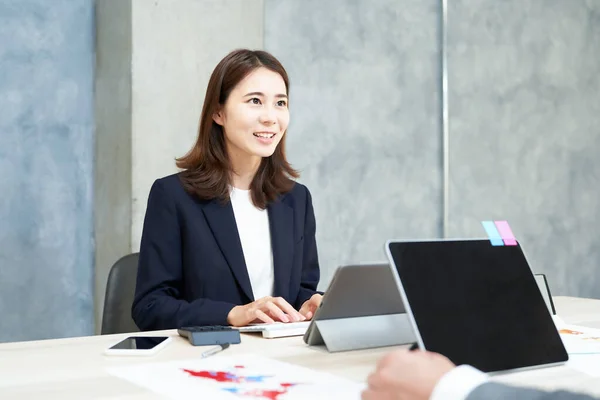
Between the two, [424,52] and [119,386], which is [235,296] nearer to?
[119,386]

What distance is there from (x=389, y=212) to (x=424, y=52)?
2.84 ft

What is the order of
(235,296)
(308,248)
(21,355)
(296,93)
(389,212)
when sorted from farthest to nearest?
(389,212) < (296,93) < (308,248) < (235,296) < (21,355)

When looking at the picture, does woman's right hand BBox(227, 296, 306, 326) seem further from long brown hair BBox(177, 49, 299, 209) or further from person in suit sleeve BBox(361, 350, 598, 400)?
person in suit sleeve BBox(361, 350, 598, 400)

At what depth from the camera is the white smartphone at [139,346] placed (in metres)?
1.38

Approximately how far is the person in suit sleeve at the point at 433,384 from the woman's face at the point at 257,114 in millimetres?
1465

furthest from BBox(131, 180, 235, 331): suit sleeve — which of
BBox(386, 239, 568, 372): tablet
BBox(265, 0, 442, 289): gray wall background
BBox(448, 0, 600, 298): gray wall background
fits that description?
BBox(448, 0, 600, 298): gray wall background

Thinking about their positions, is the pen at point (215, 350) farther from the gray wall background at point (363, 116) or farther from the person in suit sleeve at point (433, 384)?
the gray wall background at point (363, 116)

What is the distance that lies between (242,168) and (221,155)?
0.08 meters

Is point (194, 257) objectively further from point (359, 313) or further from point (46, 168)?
point (46, 168)

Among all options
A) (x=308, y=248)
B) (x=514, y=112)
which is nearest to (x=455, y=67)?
(x=514, y=112)

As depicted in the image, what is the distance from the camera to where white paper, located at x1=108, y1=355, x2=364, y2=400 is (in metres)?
1.08

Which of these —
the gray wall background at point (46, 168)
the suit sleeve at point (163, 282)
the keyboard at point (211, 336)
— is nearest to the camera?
the keyboard at point (211, 336)

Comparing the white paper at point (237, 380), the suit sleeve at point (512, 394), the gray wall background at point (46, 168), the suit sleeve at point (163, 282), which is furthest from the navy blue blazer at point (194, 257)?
the suit sleeve at point (512, 394)

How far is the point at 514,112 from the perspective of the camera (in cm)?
431
